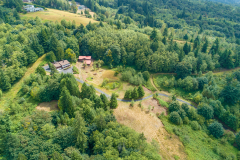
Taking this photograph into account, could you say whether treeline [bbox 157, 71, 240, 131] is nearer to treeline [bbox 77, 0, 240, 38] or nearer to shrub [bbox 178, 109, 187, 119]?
shrub [bbox 178, 109, 187, 119]

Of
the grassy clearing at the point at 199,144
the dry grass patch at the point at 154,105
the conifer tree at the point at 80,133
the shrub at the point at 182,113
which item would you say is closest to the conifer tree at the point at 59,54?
the dry grass patch at the point at 154,105

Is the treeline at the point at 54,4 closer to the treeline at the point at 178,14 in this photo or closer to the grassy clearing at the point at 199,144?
the treeline at the point at 178,14

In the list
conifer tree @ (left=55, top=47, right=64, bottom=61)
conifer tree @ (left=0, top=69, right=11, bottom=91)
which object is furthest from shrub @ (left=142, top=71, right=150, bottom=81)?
conifer tree @ (left=0, top=69, right=11, bottom=91)

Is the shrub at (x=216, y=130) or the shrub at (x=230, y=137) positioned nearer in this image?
the shrub at (x=230, y=137)

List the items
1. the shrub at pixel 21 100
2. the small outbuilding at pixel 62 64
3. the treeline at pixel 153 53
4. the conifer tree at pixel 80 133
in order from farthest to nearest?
the treeline at pixel 153 53
the small outbuilding at pixel 62 64
the shrub at pixel 21 100
the conifer tree at pixel 80 133

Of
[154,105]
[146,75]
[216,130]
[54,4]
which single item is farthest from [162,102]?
[54,4]

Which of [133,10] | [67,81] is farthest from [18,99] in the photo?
[133,10]

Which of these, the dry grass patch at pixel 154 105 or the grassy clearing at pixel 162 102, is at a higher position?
the grassy clearing at pixel 162 102
